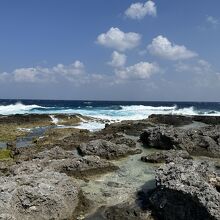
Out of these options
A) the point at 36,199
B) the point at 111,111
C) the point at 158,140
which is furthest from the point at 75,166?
the point at 111,111

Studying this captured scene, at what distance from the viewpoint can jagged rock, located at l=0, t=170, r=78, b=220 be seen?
11836mm

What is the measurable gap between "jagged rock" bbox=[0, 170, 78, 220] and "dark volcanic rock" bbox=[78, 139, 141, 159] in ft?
29.3

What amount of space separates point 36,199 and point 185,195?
441 centimetres

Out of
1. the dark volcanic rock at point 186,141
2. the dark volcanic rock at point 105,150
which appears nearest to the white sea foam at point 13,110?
the dark volcanic rock at point 186,141

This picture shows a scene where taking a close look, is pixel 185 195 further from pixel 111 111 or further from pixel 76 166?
Result: pixel 111 111

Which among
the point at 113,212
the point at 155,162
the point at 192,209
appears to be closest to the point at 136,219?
the point at 113,212

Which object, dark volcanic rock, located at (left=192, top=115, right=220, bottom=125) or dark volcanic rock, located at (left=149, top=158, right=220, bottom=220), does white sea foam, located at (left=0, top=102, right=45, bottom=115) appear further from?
dark volcanic rock, located at (left=149, top=158, right=220, bottom=220)

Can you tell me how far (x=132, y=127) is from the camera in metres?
37.4

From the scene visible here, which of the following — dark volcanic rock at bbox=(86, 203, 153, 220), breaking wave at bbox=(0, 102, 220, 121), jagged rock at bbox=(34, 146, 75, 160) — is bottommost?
dark volcanic rock at bbox=(86, 203, 153, 220)

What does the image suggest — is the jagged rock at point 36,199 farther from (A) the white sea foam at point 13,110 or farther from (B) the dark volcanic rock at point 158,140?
(A) the white sea foam at point 13,110

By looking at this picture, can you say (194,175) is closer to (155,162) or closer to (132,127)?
(155,162)

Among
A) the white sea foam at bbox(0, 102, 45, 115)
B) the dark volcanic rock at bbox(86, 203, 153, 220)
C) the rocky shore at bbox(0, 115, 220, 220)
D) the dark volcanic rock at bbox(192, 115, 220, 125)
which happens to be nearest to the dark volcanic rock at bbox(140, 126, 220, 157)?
the rocky shore at bbox(0, 115, 220, 220)

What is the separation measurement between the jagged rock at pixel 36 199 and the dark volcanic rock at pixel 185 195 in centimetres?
270

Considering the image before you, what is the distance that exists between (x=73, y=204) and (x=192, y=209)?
3734 mm
